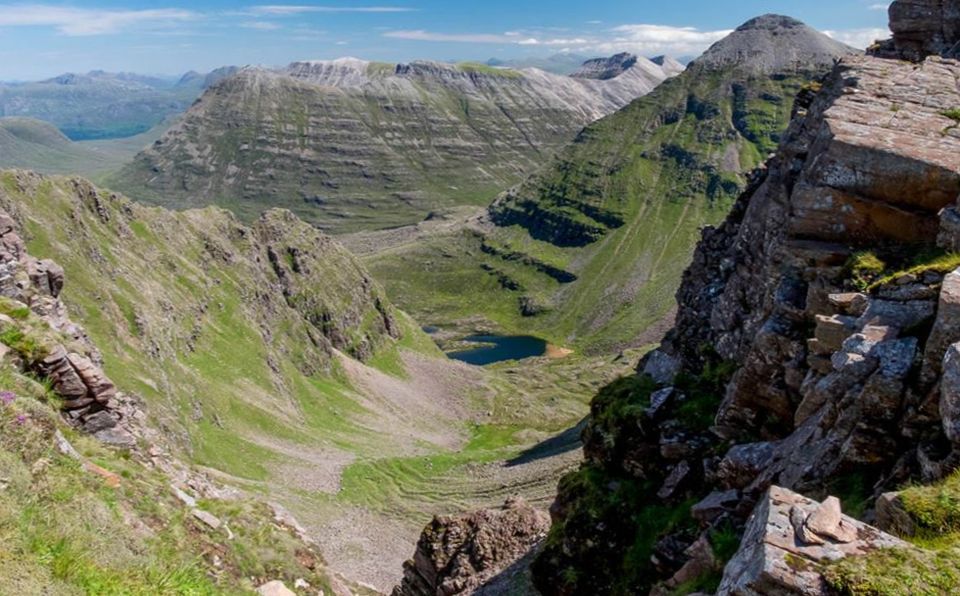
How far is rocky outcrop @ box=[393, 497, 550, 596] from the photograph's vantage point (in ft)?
138

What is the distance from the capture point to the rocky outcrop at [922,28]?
159ft

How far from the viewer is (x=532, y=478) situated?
94.9 metres

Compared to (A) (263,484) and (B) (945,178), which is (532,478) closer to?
(A) (263,484)

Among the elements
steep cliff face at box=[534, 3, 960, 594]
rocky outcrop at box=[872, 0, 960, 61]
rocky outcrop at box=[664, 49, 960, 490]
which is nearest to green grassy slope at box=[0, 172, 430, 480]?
steep cliff face at box=[534, 3, 960, 594]

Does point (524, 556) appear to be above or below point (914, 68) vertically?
below

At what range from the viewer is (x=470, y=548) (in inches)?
1718

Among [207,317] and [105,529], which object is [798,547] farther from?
[207,317]

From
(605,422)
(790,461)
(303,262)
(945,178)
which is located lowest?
(303,262)

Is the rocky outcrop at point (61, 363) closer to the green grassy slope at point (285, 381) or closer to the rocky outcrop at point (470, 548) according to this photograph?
the rocky outcrop at point (470, 548)

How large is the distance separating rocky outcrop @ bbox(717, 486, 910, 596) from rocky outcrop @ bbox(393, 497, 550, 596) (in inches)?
1137

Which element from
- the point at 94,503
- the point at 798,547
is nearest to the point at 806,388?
the point at 798,547

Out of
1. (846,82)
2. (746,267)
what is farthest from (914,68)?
(746,267)

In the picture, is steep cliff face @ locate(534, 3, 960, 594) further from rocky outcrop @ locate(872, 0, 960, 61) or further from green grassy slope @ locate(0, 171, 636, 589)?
green grassy slope @ locate(0, 171, 636, 589)

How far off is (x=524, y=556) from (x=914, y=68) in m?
37.4
